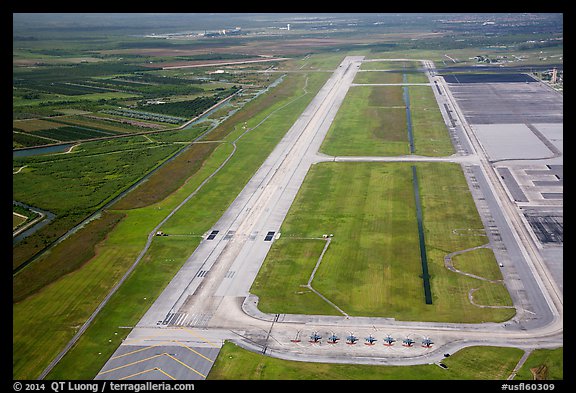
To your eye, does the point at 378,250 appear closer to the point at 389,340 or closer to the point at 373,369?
the point at 389,340

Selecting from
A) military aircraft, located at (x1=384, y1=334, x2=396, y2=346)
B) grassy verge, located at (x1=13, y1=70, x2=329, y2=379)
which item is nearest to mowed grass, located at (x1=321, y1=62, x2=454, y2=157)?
grassy verge, located at (x1=13, y1=70, x2=329, y2=379)

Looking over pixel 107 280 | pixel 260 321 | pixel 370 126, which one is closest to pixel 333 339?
pixel 260 321

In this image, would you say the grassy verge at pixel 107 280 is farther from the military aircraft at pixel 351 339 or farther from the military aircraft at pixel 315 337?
the military aircraft at pixel 351 339

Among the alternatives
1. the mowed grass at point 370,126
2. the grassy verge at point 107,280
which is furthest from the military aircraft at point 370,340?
the mowed grass at point 370,126

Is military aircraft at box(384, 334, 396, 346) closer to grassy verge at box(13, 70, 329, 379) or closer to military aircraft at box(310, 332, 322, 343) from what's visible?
military aircraft at box(310, 332, 322, 343)
